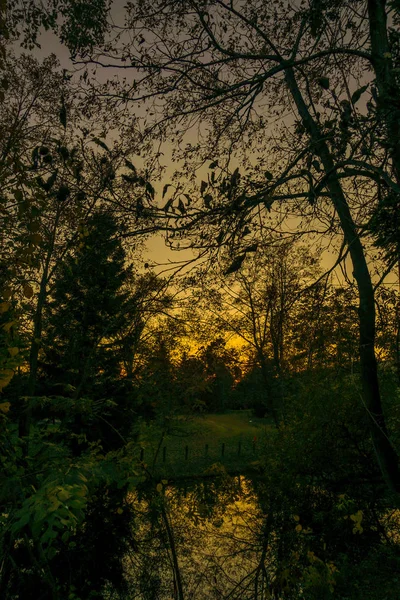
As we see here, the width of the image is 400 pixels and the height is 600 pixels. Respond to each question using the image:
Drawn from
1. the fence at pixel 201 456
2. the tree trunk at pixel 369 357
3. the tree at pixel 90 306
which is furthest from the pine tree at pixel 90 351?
the tree trunk at pixel 369 357

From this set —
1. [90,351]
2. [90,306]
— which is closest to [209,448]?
[90,306]

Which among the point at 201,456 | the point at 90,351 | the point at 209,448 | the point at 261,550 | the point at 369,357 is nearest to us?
the point at 369,357

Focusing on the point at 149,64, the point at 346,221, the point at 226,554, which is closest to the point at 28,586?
the point at 226,554

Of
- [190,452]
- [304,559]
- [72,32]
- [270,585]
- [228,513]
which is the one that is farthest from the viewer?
[190,452]

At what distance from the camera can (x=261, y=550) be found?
37.0ft

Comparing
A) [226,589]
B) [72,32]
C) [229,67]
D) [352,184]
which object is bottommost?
[226,589]

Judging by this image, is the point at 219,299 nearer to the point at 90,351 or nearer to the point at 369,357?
the point at 369,357

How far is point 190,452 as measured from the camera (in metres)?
29.5

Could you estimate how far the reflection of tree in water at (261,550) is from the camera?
27.9ft

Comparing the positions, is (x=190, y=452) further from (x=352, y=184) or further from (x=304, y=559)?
(x=352, y=184)

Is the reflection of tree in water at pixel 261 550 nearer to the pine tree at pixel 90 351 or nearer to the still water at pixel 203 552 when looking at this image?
the still water at pixel 203 552

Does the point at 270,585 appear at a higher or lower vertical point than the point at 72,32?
lower

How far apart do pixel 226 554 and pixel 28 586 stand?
4.84m

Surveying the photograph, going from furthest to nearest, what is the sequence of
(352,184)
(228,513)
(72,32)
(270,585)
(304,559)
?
(228,513) < (304,559) < (270,585) < (352,184) < (72,32)
